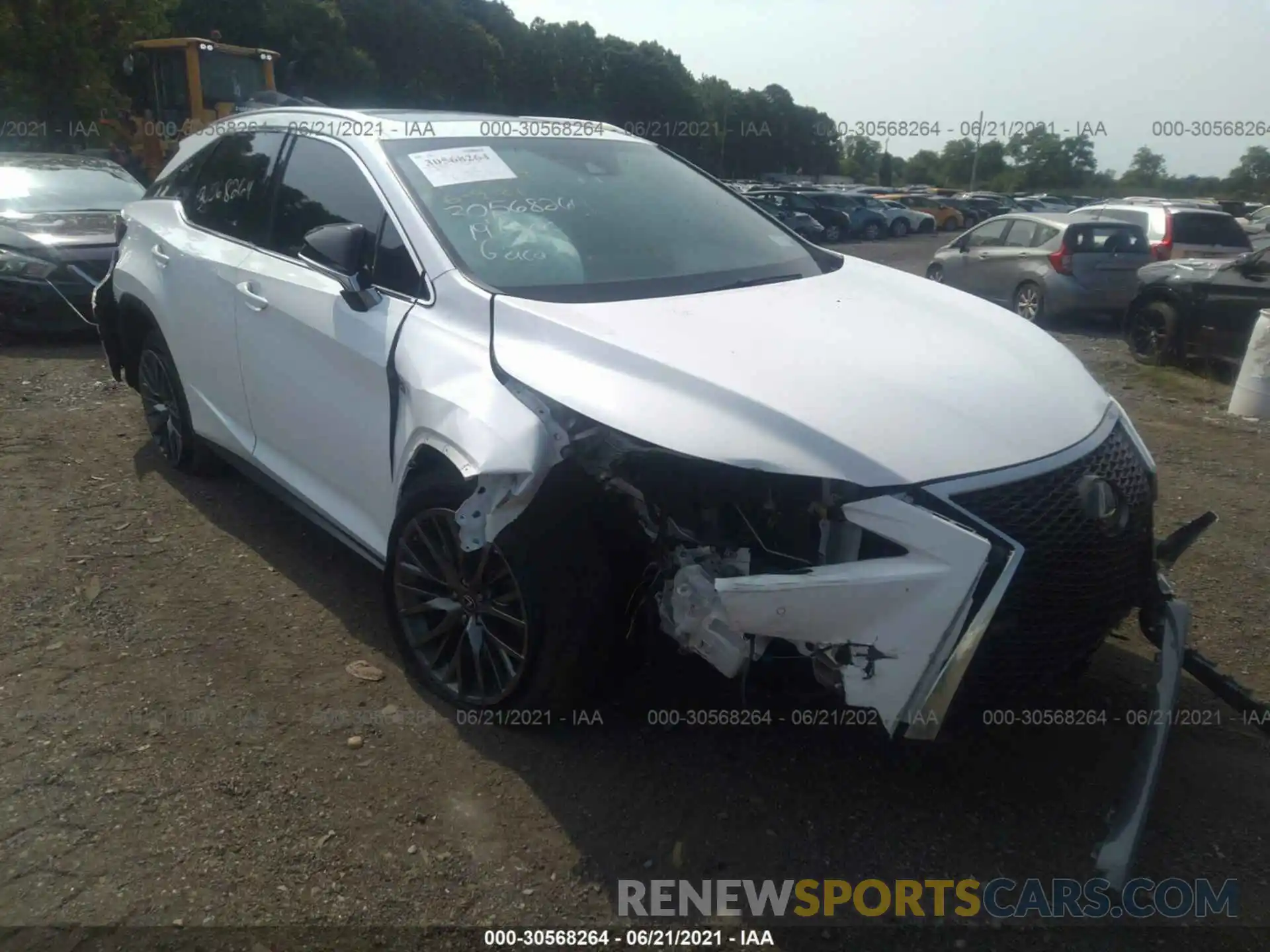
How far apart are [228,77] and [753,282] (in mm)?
13980

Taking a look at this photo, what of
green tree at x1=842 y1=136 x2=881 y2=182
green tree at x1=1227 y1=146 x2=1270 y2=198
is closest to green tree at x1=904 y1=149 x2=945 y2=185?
green tree at x1=842 y1=136 x2=881 y2=182

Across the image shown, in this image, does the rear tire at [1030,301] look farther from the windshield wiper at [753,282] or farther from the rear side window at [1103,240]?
the windshield wiper at [753,282]

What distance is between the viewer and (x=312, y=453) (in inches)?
150

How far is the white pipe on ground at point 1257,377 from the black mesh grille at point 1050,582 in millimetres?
5393

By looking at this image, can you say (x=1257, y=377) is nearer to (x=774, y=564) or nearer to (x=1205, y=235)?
(x=774, y=564)

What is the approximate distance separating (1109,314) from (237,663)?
1142 centimetres

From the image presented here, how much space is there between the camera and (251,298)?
13.1 ft

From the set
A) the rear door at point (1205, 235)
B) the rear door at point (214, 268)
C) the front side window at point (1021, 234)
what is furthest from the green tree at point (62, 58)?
the rear door at point (1205, 235)

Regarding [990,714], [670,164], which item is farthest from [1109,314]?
[990,714]

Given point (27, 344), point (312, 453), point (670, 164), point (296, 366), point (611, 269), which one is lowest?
point (27, 344)

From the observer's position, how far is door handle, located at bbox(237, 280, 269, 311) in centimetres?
393

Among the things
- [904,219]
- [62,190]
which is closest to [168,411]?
[62,190]

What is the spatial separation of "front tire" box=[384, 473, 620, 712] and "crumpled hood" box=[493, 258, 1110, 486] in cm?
40

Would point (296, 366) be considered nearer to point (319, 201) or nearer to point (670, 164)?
point (319, 201)
